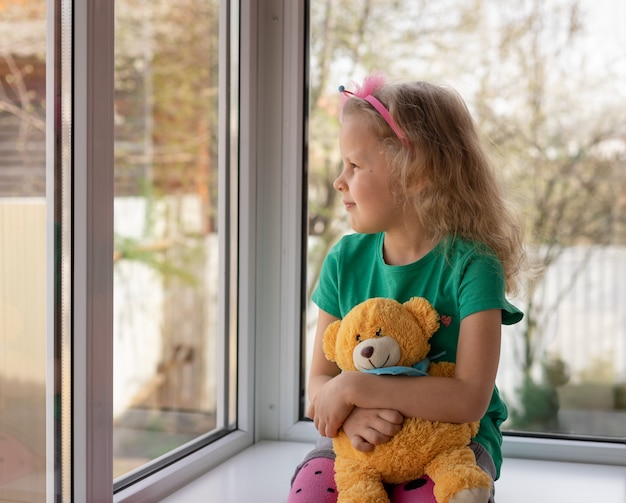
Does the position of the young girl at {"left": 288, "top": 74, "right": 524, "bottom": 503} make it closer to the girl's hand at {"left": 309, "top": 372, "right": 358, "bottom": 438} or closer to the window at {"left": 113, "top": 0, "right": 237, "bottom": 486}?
the girl's hand at {"left": 309, "top": 372, "right": 358, "bottom": 438}

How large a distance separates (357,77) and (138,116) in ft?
4.73

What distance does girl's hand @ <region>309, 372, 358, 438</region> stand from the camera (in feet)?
3.31

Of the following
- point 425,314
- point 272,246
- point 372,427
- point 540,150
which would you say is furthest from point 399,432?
point 540,150

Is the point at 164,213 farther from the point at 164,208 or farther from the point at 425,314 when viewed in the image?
the point at 425,314

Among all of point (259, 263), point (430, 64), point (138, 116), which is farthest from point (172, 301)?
point (430, 64)

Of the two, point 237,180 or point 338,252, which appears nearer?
point 338,252

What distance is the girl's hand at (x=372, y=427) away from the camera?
97 centimetres

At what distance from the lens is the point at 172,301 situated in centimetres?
282

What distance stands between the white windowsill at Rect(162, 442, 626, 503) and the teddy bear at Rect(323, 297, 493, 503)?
0.84 feet

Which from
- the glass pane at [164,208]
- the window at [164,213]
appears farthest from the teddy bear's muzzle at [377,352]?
the glass pane at [164,208]

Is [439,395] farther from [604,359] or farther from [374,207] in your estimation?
[604,359]

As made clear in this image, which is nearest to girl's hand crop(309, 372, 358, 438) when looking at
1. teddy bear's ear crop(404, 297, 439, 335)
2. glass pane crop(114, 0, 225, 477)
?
teddy bear's ear crop(404, 297, 439, 335)

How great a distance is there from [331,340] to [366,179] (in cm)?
25

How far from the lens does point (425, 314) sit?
3.37 ft
